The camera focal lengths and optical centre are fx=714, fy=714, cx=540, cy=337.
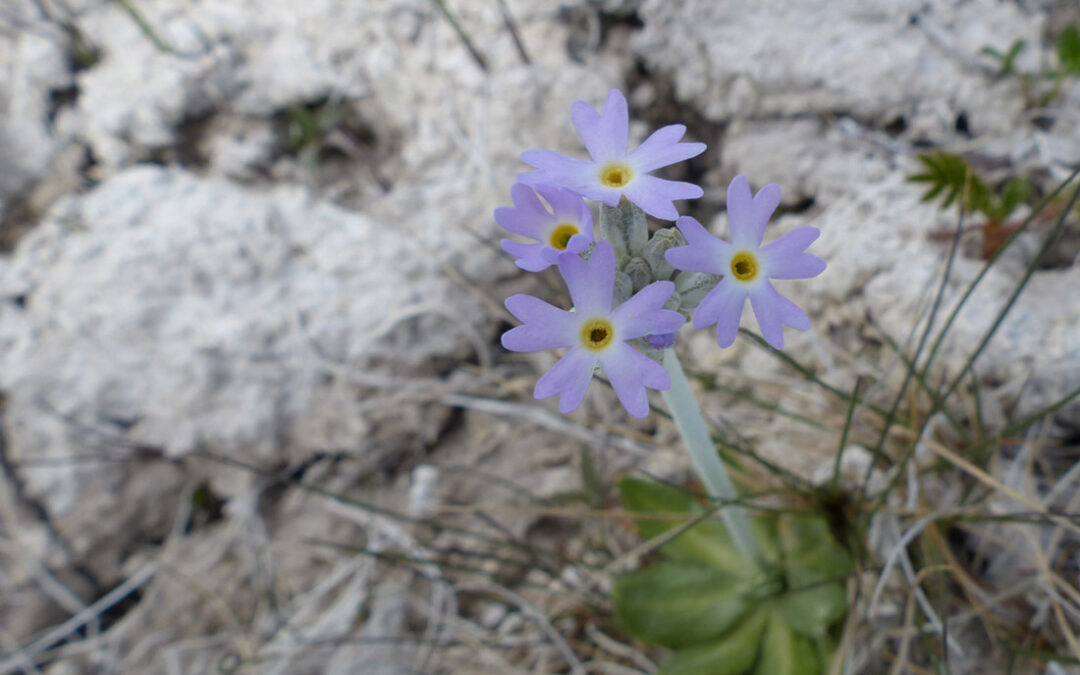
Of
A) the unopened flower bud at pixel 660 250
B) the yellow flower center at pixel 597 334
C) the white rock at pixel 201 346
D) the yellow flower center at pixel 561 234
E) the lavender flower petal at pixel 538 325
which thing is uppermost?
the white rock at pixel 201 346

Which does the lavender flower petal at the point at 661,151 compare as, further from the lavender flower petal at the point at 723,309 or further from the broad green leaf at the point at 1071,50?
the broad green leaf at the point at 1071,50

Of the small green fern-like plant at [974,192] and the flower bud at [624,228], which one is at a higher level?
the small green fern-like plant at [974,192]

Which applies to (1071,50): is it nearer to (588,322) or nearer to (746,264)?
(746,264)

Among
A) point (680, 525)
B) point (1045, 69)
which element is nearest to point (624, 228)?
point (680, 525)

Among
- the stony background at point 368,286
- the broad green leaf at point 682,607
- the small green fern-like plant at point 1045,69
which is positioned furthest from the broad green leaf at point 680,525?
the small green fern-like plant at point 1045,69

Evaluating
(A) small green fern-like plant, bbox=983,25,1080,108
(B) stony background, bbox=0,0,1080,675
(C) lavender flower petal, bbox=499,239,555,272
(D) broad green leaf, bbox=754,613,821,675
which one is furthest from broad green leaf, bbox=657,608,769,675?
(A) small green fern-like plant, bbox=983,25,1080,108

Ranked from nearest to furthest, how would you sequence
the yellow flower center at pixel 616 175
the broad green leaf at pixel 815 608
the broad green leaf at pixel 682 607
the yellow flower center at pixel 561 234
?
the yellow flower center at pixel 616 175 < the yellow flower center at pixel 561 234 < the broad green leaf at pixel 815 608 < the broad green leaf at pixel 682 607

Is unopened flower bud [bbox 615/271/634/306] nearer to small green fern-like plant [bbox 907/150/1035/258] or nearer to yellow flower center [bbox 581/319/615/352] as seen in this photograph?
yellow flower center [bbox 581/319/615/352]
